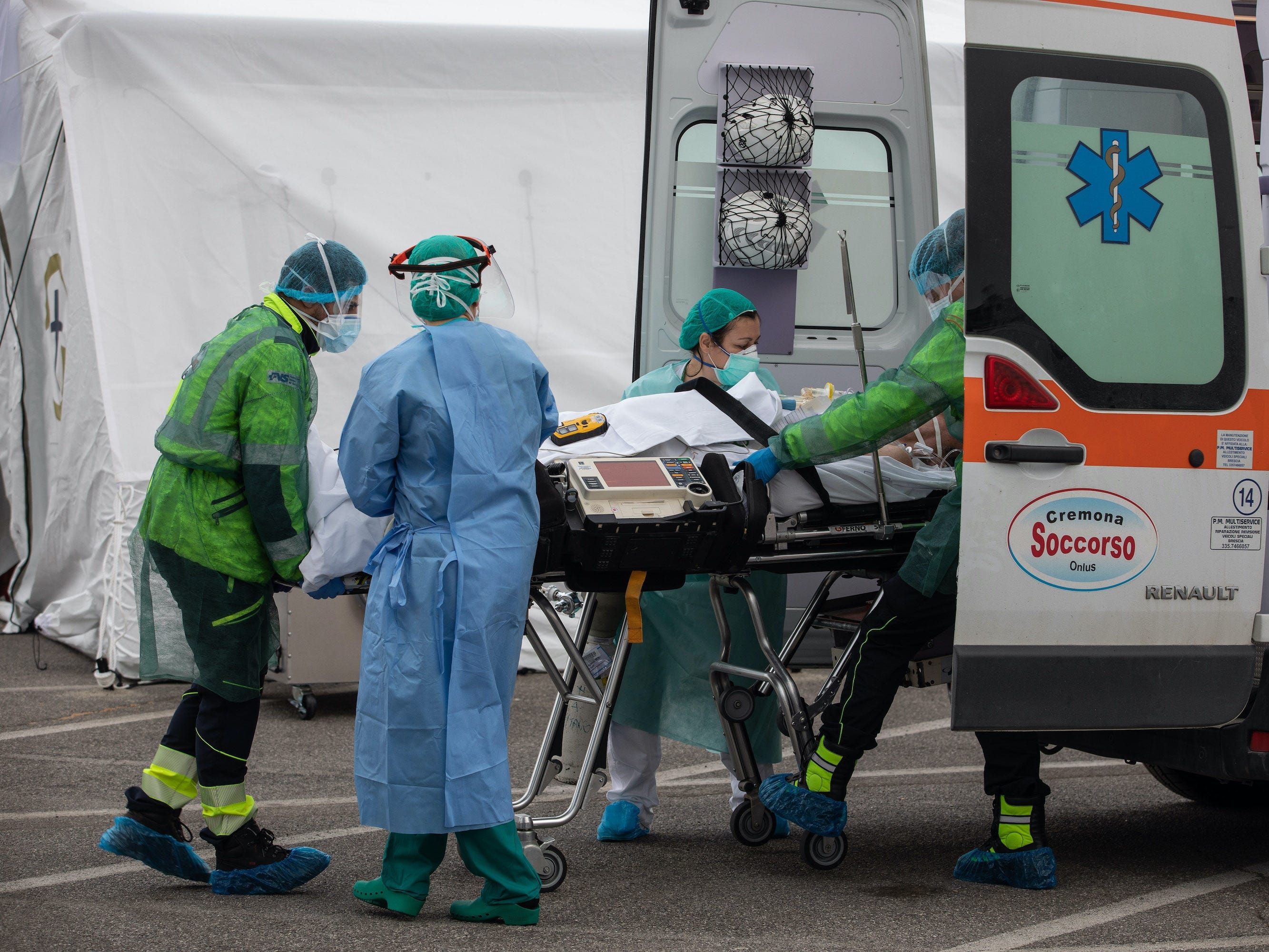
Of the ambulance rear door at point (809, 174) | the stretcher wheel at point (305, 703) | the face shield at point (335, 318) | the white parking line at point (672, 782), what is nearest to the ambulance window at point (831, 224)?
the ambulance rear door at point (809, 174)

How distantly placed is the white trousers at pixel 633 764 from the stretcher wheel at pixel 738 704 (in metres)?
0.52

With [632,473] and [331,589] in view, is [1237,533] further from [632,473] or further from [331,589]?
[331,589]

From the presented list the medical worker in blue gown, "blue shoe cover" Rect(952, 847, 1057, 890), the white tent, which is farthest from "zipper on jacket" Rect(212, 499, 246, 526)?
the white tent

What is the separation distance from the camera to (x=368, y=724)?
3.48 metres

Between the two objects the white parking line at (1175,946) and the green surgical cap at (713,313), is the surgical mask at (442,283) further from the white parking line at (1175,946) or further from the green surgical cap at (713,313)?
the white parking line at (1175,946)

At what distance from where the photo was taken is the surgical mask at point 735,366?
469cm

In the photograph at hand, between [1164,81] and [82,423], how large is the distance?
19.8 ft

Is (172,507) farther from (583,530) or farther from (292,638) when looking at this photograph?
(292,638)

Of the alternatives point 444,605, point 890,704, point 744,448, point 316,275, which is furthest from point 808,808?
point 316,275

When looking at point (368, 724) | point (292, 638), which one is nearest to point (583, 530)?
point (368, 724)

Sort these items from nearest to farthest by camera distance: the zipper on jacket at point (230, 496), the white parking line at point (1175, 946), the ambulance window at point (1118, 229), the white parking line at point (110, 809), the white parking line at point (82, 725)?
the white parking line at point (1175, 946), the ambulance window at point (1118, 229), the zipper on jacket at point (230, 496), the white parking line at point (110, 809), the white parking line at point (82, 725)

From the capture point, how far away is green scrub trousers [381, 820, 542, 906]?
11.4 ft

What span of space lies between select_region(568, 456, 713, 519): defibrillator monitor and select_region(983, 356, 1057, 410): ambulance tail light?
0.81 metres

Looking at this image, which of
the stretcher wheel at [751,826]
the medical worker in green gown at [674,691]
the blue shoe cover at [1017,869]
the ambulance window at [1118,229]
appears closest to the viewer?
the ambulance window at [1118,229]
